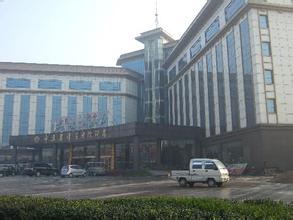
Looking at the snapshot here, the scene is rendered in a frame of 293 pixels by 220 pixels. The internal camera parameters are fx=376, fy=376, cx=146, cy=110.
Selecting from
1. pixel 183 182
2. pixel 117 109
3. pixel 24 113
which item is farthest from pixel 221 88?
pixel 24 113

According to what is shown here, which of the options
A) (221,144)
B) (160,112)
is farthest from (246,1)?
(160,112)

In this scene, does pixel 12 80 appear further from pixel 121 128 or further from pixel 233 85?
pixel 233 85

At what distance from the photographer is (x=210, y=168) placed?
90.3ft

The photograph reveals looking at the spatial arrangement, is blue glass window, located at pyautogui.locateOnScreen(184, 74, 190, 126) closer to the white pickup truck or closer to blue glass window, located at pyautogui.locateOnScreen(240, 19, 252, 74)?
blue glass window, located at pyautogui.locateOnScreen(240, 19, 252, 74)

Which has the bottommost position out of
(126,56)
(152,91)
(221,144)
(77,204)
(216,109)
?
(77,204)

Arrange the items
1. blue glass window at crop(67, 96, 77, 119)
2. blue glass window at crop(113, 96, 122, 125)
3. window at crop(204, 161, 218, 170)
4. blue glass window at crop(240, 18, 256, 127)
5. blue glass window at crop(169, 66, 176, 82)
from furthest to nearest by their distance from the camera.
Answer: blue glass window at crop(113, 96, 122, 125) → blue glass window at crop(67, 96, 77, 119) → blue glass window at crop(169, 66, 176, 82) → blue glass window at crop(240, 18, 256, 127) → window at crop(204, 161, 218, 170)

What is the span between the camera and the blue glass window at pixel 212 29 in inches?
2272

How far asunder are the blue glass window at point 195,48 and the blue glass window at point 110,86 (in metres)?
29.1

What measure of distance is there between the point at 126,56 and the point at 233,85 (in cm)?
5253

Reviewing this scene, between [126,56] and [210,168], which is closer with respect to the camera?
[210,168]

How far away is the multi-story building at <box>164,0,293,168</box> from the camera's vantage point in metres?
44.6

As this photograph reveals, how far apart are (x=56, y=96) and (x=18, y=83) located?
931 centimetres

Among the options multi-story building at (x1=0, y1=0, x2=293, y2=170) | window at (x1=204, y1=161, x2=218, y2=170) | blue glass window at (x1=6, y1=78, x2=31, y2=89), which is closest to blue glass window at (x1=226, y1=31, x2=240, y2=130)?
multi-story building at (x1=0, y1=0, x2=293, y2=170)

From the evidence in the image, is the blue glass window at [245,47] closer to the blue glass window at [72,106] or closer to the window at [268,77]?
the window at [268,77]
